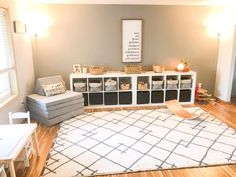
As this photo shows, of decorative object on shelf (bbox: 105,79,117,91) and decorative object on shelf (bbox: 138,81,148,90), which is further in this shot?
decorative object on shelf (bbox: 138,81,148,90)

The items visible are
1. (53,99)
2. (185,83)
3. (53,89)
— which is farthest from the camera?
(185,83)

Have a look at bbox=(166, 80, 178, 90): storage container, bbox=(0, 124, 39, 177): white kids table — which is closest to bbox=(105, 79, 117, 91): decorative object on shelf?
bbox=(166, 80, 178, 90): storage container

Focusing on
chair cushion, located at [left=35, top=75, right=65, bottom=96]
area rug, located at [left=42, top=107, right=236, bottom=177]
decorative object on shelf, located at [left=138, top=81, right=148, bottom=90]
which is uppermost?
chair cushion, located at [left=35, top=75, right=65, bottom=96]

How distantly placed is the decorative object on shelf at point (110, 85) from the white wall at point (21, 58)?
1.61m

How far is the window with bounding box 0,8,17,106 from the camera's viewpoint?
332cm

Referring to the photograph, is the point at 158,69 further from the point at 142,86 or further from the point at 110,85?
the point at 110,85

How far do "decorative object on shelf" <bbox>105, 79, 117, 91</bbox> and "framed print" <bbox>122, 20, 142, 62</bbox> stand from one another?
0.66 metres

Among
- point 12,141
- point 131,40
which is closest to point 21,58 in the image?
point 12,141

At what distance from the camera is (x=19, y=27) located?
3807 mm

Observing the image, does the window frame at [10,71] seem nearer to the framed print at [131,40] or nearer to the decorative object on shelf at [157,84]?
the framed print at [131,40]

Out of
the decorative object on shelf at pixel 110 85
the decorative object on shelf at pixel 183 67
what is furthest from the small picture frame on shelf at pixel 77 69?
the decorative object on shelf at pixel 183 67

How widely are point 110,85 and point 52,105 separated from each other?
1370mm

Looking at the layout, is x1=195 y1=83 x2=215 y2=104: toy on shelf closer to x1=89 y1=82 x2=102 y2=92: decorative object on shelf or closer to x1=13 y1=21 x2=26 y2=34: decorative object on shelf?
x1=89 y1=82 x2=102 y2=92: decorative object on shelf

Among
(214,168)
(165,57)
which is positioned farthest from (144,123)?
(165,57)
